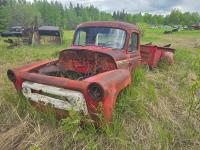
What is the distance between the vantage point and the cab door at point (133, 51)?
5526mm

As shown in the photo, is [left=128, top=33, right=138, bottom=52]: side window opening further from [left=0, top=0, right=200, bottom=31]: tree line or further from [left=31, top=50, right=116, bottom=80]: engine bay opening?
[left=0, top=0, right=200, bottom=31]: tree line

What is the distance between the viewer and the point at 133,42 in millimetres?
5805

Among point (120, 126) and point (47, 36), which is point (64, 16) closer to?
point (47, 36)

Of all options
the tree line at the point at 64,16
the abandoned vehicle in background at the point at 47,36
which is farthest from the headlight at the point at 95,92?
the tree line at the point at 64,16

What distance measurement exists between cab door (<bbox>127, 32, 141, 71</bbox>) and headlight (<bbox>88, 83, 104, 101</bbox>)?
84.3 inches

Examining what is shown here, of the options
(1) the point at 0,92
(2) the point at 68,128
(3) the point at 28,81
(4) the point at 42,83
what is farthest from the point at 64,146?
(1) the point at 0,92

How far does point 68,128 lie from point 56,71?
1.88m

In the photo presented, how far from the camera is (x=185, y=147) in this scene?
150 inches

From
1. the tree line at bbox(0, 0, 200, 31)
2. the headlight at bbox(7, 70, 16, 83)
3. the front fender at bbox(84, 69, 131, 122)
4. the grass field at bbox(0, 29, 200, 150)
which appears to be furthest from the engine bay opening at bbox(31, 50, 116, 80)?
the tree line at bbox(0, 0, 200, 31)

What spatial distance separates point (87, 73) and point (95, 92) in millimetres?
1525

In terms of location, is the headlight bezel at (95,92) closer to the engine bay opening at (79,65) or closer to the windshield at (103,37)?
the engine bay opening at (79,65)

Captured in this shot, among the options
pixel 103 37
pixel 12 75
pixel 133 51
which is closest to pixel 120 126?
pixel 12 75

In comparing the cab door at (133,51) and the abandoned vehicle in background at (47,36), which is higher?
Result: the cab door at (133,51)

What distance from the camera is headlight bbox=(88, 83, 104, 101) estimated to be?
3.37 meters
